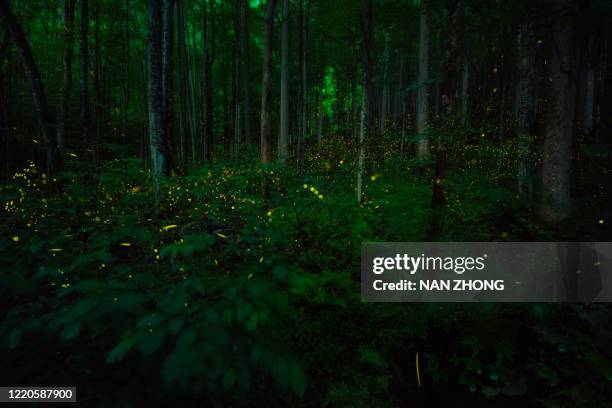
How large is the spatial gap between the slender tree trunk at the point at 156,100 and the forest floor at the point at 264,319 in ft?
2.36

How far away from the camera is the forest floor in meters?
1.36

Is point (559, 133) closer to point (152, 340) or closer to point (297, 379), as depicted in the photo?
point (297, 379)

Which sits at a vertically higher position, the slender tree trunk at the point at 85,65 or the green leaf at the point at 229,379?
the slender tree trunk at the point at 85,65

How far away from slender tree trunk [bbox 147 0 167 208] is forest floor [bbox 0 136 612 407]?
2.36 ft

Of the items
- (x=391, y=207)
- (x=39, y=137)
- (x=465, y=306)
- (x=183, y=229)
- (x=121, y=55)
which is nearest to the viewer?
Result: (x=465, y=306)

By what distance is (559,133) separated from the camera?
659 centimetres

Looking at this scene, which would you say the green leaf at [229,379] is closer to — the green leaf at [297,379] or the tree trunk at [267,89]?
the green leaf at [297,379]

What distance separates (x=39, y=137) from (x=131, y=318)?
76.5ft

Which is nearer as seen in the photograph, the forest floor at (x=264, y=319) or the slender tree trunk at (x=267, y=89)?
the forest floor at (x=264, y=319)

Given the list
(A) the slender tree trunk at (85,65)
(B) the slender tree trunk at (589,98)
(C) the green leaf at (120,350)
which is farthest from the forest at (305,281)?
(B) the slender tree trunk at (589,98)

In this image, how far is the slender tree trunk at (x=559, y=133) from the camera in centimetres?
638

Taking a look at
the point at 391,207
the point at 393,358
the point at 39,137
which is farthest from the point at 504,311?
the point at 39,137

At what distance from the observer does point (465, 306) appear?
4059 millimetres

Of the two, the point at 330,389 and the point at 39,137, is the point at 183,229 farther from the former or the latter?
the point at 39,137
